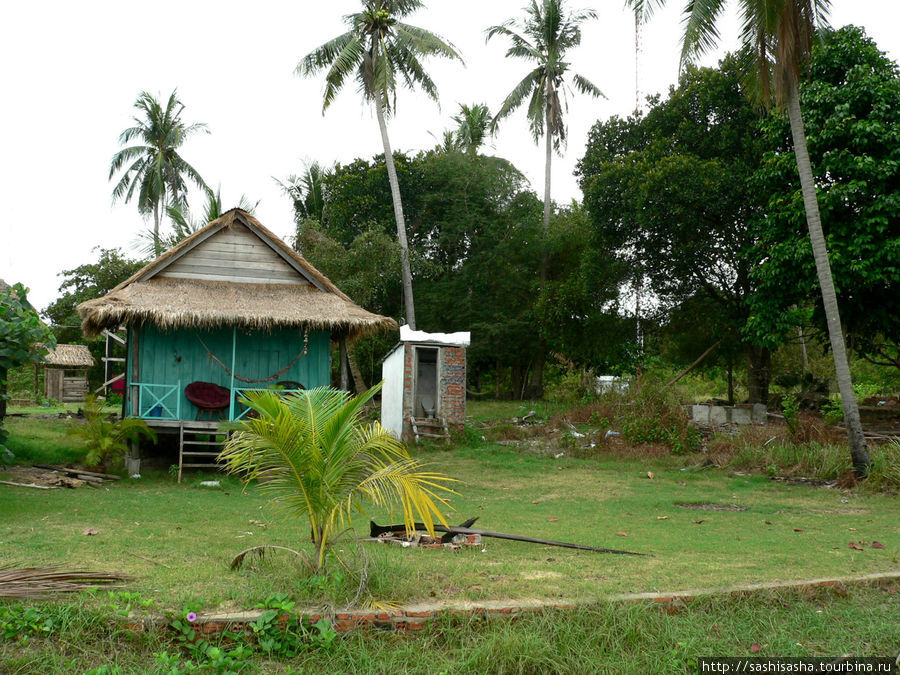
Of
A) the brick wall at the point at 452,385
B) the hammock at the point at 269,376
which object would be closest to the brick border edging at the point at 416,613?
the hammock at the point at 269,376

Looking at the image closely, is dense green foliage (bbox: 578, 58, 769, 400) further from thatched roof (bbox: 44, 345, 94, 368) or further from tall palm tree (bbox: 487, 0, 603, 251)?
thatched roof (bbox: 44, 345, 94, 368)

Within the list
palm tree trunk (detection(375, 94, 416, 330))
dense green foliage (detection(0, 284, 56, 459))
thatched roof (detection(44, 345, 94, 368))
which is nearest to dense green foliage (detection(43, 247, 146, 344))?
thatched roof (detection(44, 345, 94, 368))

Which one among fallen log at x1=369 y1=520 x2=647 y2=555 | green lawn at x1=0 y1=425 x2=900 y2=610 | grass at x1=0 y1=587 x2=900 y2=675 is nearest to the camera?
grass at x1=0 y1=587 x2=900 y2=675

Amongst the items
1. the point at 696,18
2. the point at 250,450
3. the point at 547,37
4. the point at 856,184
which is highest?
the point at 547,37

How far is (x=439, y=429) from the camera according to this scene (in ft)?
58.7

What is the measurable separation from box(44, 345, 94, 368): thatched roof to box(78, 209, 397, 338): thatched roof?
1736 centimetres

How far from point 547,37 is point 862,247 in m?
16.3

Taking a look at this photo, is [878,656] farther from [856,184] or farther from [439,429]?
[439,429]

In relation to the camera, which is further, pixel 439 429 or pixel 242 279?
pixel 439 429

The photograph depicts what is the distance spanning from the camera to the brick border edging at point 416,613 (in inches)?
189

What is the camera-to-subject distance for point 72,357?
29.6 m

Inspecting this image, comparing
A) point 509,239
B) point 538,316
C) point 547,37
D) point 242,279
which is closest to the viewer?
point 242,279

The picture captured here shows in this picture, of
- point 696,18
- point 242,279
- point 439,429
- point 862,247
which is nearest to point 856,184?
point 862,247

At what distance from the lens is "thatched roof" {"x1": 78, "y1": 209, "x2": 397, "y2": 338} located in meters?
13.2
